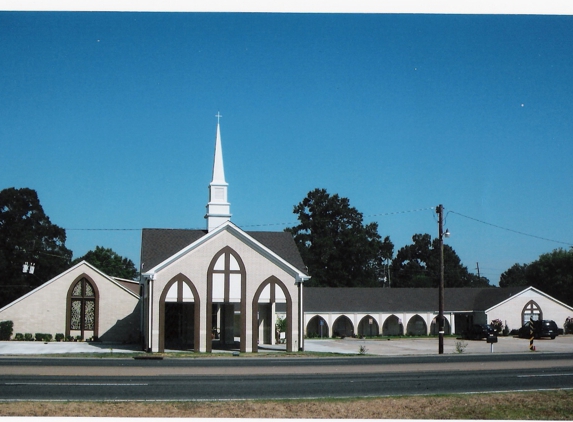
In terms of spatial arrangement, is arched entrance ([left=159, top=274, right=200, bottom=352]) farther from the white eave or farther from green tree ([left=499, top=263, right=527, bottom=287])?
green tree ([left=499, top=263, right=527, bottom=287])

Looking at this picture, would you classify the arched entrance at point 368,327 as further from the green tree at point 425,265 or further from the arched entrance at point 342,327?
the green tree at point 425,265

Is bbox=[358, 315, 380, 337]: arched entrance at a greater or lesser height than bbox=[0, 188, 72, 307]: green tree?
lesser

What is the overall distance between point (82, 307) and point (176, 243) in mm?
10083

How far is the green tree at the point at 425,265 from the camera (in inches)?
4493

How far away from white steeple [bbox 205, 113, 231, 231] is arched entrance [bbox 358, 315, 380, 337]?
88.3 feet

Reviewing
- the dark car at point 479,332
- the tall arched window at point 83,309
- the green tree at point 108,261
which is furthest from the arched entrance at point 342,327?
the green tree at point 108,261

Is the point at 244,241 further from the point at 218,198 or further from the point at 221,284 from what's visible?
the point at 218,198

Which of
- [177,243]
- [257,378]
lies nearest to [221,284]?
[177,243]

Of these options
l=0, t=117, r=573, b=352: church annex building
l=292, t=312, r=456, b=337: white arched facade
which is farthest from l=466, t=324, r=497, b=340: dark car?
l=292, t=312, r=456, b=337: white arched facade

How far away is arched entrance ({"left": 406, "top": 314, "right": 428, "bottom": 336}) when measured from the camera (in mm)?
69625

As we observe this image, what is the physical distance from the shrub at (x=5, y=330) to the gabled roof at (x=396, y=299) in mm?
25487

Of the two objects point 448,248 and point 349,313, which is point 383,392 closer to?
point 349,313

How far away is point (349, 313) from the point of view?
65812 mm

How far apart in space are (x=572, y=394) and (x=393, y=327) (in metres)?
49.6
